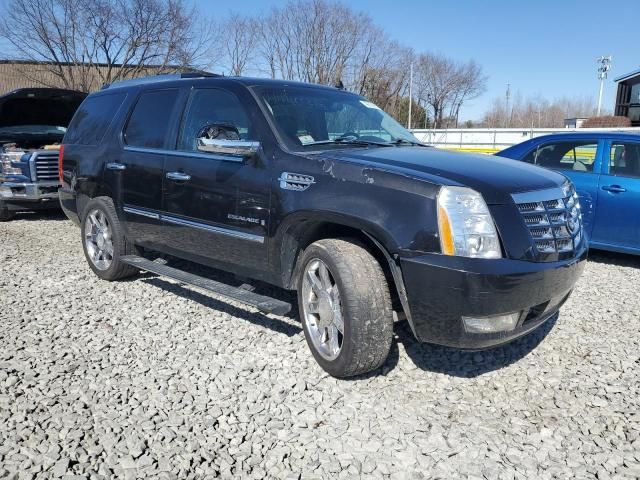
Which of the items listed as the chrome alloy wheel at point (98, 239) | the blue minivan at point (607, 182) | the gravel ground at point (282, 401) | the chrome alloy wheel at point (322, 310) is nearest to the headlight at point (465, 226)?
the chrome alloy wheel at point (322, 310)

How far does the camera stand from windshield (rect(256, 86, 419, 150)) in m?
3.70

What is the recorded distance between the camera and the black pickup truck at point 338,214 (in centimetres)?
279

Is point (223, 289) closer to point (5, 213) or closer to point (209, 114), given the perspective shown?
point (209, 114)

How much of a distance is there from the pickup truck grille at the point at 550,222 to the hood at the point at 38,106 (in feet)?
26.8

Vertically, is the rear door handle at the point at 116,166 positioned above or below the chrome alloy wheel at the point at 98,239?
above

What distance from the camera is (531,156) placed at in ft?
22.0

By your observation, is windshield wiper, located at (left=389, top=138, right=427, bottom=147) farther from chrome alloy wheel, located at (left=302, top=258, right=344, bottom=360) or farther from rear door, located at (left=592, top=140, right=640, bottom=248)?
rear door, located at (left=592, top=140, right=640, bottom=248)

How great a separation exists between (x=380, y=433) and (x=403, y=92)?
49338 mm

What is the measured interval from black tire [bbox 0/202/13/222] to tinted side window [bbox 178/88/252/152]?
18.8 ft

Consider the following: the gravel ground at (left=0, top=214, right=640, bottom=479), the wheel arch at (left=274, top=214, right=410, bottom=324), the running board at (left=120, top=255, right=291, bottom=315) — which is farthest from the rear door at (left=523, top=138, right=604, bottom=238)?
the running board at (left=120, top=255, right=291, bottom=315)

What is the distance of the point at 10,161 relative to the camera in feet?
27.0

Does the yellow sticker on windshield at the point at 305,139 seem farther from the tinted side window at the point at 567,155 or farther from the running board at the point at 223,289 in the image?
the tinted side window at the point at 567,155

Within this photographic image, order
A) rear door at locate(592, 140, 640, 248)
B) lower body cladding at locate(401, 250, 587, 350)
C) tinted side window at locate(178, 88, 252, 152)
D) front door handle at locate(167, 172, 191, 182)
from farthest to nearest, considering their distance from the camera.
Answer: rear door at locate(592, 140, 640, 248)
front door handle at locate(167, 172, 191, 182)
tinted side window at locate(178, 88, 252, 152)
lower body cladding at locate(401, 250, 587, 350)

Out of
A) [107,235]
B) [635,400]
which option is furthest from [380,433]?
[107,235]
